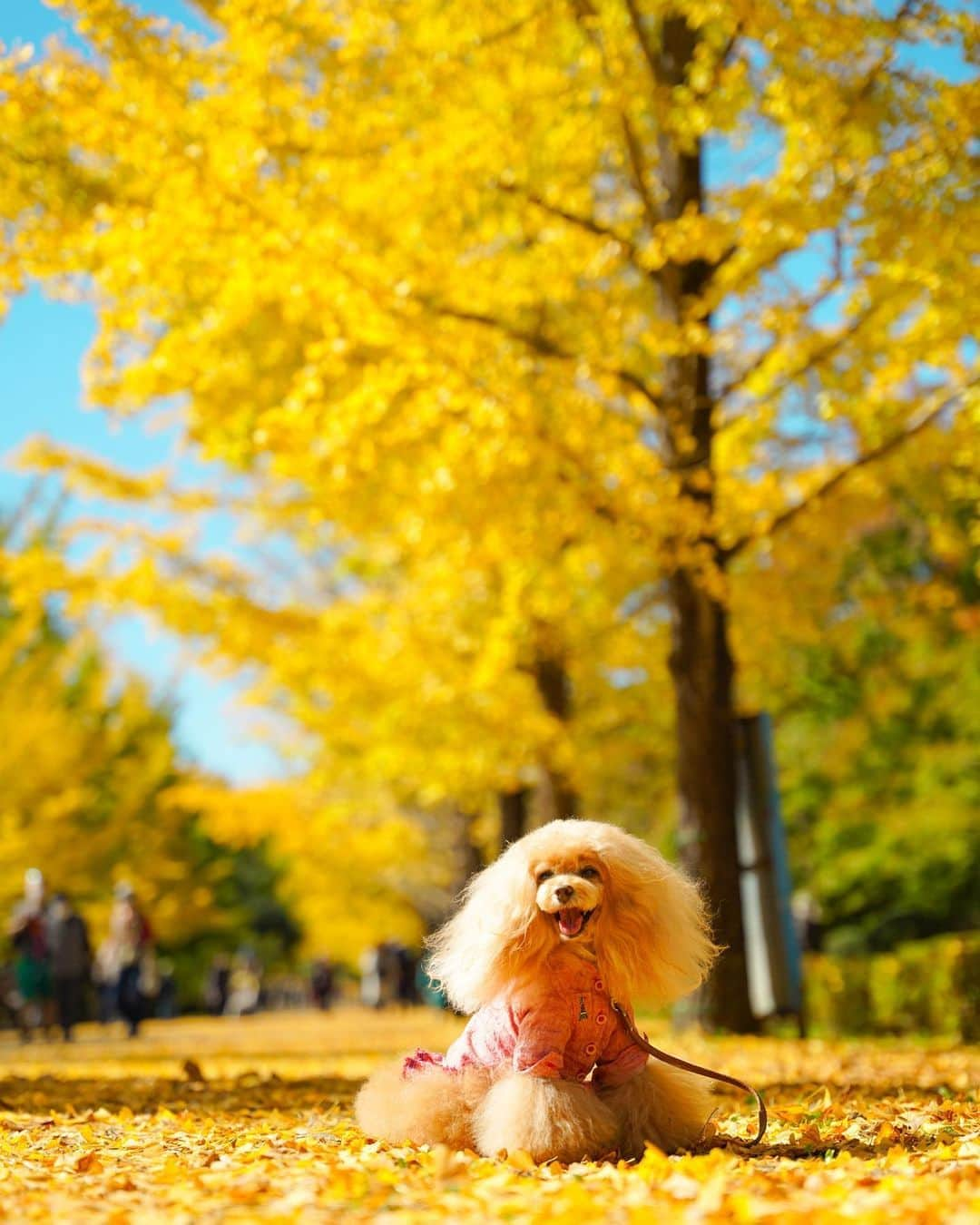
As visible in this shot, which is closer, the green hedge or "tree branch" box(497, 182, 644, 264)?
"tree branch" box(497, 182, 644, 264)

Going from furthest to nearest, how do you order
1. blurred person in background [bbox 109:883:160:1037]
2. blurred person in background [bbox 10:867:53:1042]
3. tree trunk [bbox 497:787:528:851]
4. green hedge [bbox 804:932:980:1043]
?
blurred person in background [bbox 109:883:160:1037] < tree trunk [bbox 497:787:528:851] < blurred person in background [bbox 10:867:53:1042] < green hedge [bbox 804:932:980:1043]

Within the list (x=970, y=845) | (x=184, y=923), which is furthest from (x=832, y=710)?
(x=184, y=923)

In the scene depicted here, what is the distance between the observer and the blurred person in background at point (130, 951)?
17.0m

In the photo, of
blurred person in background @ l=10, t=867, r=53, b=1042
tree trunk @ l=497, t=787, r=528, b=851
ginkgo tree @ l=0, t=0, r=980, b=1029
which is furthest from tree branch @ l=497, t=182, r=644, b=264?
blurred person in background @ l=10, t=867, r=53, b=1042

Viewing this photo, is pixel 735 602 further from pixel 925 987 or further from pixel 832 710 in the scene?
pixel 832 710

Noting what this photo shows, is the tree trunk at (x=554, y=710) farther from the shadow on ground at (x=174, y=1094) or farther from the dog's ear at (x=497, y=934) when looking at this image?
the dog's ear at (x=497, y=934)

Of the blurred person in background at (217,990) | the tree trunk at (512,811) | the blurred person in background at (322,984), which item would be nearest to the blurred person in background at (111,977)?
the tree trunk at (512,811)

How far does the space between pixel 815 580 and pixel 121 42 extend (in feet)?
26.7

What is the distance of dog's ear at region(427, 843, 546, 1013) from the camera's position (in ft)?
13.5

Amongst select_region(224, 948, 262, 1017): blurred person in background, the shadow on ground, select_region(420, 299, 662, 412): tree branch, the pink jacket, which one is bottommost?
select_region(224, 948, 262, 1017): blurred person in background

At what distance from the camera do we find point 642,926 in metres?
4.24

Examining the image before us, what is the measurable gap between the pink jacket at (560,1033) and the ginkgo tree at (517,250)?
489cm

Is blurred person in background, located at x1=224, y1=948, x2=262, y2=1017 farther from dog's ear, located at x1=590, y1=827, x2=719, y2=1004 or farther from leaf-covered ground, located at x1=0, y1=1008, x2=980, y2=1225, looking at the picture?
dog's ear, located at x1=590, y1=827, x2=719, y2=1004

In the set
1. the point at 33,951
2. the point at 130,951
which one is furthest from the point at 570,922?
the point at 130,951
